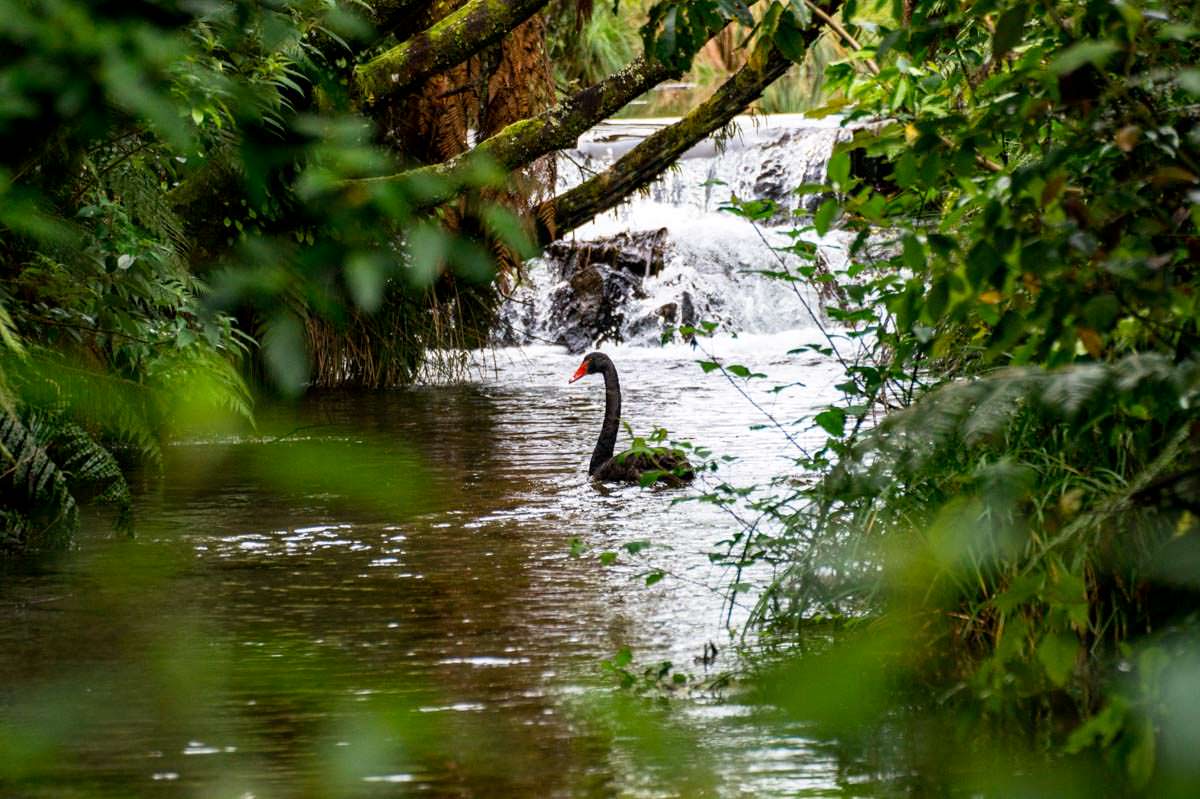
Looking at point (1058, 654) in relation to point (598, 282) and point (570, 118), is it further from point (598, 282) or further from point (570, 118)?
point (598, 282)

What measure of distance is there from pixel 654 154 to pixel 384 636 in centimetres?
493

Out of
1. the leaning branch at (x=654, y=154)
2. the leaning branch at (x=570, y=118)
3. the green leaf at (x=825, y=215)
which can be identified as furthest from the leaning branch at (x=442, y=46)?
the green leaf at (x=825, y=215)

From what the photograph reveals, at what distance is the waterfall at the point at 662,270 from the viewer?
15195 millimetres

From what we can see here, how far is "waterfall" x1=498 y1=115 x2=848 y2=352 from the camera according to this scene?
598 inches

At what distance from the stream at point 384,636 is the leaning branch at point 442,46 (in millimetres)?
2154

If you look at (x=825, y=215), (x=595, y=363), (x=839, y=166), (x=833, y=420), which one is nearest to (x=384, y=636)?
(x=833, y=420)

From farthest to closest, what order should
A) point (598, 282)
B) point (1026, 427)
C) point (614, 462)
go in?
point (598, 282) → point (614, 462) → point (1026, 427)

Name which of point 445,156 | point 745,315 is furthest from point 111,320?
point 745,315

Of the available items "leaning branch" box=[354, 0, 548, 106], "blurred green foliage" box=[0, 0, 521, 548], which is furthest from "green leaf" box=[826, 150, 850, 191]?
"leaning branch" box=[354, 0, 548, 106]

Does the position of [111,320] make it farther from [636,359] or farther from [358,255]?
[636,359]

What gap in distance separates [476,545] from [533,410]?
4.65 m

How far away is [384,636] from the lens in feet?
16.4

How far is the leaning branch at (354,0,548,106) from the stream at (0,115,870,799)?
2.15m

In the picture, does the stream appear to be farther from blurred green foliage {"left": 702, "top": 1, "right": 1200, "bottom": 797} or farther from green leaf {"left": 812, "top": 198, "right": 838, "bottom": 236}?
green leaf {"left": 812, "top": 198, "right": 838, "bottom": 236}
